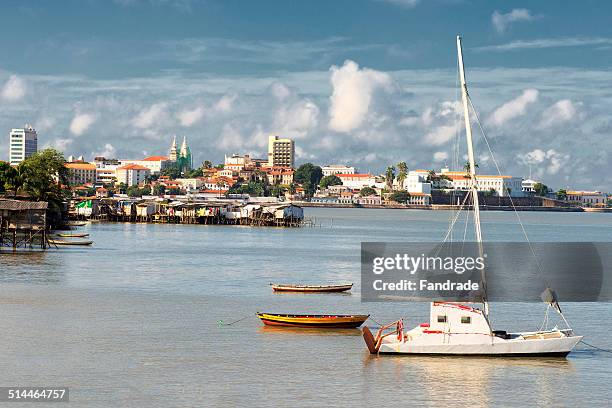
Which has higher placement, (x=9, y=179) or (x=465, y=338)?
(x=9, y=179)

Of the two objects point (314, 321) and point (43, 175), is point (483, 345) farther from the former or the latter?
point (43, 175)

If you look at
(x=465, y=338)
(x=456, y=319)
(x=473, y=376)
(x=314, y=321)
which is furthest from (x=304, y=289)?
(x=473, y=376)

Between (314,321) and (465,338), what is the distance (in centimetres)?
1001

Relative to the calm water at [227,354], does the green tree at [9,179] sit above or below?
above

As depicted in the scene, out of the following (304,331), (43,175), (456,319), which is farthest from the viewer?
(43,175)

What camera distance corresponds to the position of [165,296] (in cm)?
6681

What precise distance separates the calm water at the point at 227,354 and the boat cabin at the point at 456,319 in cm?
136

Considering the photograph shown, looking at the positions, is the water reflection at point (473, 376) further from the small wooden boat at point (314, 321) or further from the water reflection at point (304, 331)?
the small wooden boat at point (314, 321)

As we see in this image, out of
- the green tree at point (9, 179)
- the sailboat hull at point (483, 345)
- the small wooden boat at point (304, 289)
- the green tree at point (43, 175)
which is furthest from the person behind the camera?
the green tree at point (9, 179)

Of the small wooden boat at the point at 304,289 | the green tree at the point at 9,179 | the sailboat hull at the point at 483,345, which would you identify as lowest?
the sailboat hull at the point at 483,345

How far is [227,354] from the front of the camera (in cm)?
4556

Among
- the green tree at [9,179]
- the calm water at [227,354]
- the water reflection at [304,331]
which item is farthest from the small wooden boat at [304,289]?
the green tree at [9,179]

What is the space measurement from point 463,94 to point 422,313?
19389mm

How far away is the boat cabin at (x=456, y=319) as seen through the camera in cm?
4397
